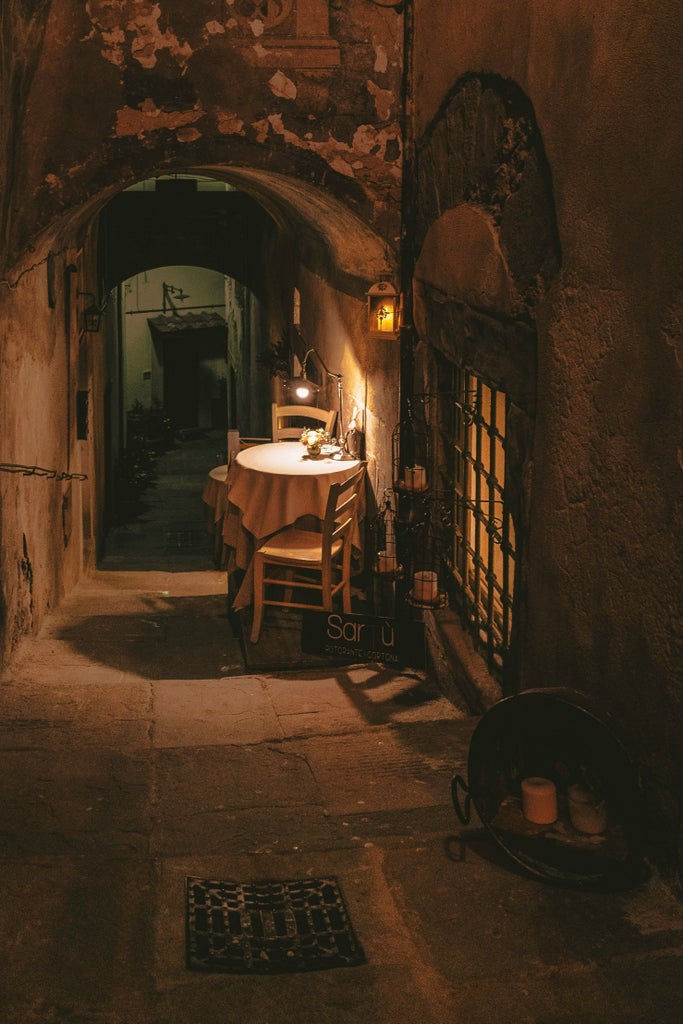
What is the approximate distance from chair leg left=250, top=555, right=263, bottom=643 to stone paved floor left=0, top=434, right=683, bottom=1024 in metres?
0.97

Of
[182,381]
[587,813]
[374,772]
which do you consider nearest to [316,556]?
[374,772]

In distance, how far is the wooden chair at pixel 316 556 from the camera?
7.17 m

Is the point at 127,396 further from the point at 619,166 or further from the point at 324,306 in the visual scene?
the point at 619,166

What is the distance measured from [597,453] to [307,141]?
339 centimetres

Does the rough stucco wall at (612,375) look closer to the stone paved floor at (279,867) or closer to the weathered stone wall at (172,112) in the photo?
the stone paved floor at (279,867)

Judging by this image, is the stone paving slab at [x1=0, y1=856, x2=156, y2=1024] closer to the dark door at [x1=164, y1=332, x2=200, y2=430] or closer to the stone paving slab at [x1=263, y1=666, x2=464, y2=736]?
the stone paving slab at [x1=263, y1=666, x2=464, y2=736]

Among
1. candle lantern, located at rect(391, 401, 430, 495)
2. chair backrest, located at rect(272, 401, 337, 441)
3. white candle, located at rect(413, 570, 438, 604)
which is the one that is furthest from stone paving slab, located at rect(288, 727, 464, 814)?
chair backrest, located at rect(272, 401, 337, 441)

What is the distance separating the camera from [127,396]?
2341 cm

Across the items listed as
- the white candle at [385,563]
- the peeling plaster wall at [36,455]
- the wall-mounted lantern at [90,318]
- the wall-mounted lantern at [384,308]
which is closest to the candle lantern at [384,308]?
the wall-mounted lantern at [384,308]

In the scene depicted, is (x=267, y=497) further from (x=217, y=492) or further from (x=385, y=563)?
(x=217, y=492)

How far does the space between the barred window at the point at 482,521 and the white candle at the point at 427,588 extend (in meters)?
0.22

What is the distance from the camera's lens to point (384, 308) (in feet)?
22.6

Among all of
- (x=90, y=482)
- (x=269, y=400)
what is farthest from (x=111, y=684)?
(x=269, y=400)

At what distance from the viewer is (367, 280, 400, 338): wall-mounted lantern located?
269 inches
